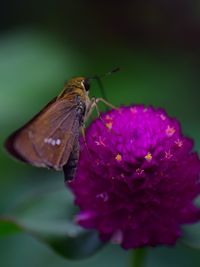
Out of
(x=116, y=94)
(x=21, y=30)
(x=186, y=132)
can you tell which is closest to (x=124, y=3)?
(x=21, y=30)

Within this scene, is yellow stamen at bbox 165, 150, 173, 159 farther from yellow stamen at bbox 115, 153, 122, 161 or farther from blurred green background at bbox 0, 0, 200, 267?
blurred green background at bbox 0, 0, 200, 267

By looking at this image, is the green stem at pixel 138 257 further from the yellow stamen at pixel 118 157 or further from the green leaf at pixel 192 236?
the yellow stamen at pixel 118 157

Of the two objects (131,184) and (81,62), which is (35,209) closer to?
(131,184)

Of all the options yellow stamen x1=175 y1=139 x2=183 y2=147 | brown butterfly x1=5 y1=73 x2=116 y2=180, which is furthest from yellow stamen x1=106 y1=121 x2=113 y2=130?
yellow stamen x1=175 y1=139 x2=183 y2=147

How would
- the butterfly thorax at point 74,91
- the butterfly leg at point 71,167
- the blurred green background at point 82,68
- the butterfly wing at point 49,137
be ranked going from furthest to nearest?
the blurred green background at point 82,68 < the butterfly thorax at point 74,91 < the butterfly leg at point 71,167 < the butterfly wing at point 49,137

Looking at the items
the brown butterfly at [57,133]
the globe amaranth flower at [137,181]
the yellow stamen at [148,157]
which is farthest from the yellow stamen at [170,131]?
the brown butterfly at [57,133]

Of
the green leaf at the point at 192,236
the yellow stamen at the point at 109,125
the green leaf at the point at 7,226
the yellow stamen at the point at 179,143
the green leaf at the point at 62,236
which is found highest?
the yellow stamen at the point at 109,125
